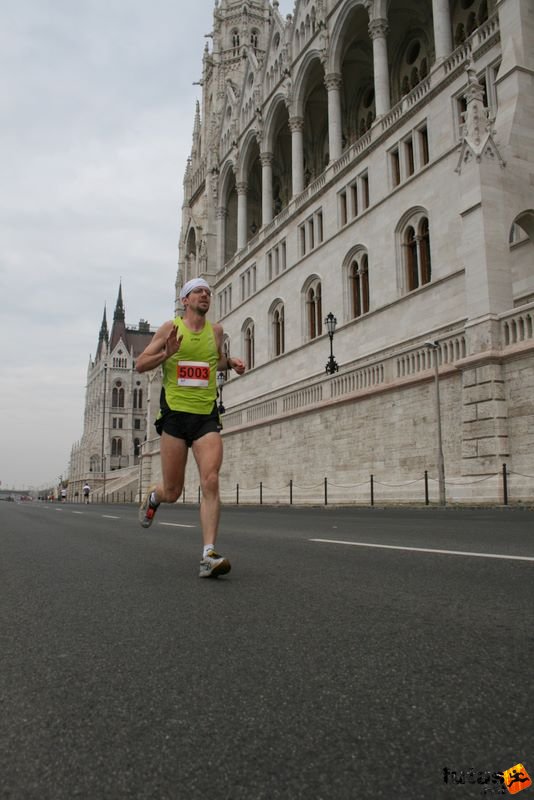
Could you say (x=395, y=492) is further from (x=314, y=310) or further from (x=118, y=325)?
(x=118, y=325)

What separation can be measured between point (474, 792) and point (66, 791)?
805 millimetres

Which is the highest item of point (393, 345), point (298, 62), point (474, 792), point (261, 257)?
point (298, 62)

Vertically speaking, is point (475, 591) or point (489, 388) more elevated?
point (489, 388)

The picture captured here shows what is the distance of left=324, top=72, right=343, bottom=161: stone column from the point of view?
31.7 meters

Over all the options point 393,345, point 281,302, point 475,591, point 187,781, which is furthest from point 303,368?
point 187,781

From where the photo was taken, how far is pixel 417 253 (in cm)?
2522

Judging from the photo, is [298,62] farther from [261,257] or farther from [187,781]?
[187,781]

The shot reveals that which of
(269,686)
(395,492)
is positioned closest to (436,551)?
(269,686)

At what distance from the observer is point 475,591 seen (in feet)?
11.1

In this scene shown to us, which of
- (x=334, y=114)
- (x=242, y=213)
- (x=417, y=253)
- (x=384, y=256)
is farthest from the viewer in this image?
(x=242, y=213)

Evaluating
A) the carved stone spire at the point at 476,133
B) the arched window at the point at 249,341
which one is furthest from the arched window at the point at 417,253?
the arched window at the point at 249,341

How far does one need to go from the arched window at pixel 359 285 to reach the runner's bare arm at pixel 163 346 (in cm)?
2422

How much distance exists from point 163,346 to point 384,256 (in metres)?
23.1

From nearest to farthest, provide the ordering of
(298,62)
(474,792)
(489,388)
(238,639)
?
(474,792) < (238,639) < (489,388) < (298,62)
